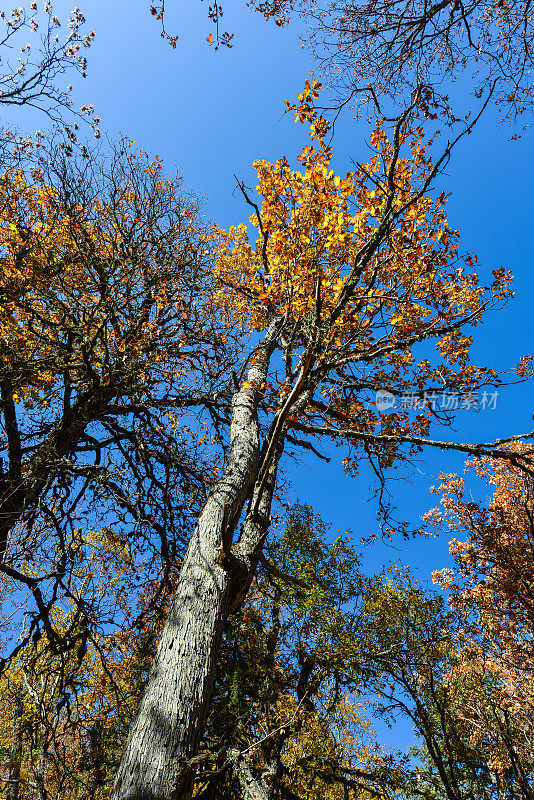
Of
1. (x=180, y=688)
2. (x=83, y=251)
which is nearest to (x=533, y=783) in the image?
(x=180, y=688)

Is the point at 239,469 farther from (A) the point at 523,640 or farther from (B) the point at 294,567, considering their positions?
(A) the point at 523,640

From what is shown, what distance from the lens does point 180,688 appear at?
2422mm

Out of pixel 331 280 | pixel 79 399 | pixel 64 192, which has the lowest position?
pixel 79 399

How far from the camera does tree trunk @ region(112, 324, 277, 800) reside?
6.88ft

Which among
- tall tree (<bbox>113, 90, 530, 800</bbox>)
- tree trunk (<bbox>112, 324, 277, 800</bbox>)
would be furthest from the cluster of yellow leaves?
tree trunk (<bbox>112, 324, 277, 800</bbox>)

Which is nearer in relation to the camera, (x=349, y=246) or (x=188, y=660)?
(x=188, y=660)

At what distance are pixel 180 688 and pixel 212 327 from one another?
20.2 ft

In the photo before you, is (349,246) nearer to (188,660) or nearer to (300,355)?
(300,355)

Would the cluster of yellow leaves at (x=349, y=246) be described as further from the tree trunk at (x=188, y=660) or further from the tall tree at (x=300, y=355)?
the tree trunk at (x=188, y=660)

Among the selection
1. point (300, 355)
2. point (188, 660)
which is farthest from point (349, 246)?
point (188, 660)

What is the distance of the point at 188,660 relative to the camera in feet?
8.46

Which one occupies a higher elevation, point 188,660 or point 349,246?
point 349,246

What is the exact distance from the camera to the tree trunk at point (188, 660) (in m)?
2.10

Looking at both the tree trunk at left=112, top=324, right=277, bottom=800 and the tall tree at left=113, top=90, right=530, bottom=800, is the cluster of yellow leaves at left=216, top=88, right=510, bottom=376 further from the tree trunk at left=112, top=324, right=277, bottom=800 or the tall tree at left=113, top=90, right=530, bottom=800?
the tree trunk at left=112, top=324, right=277, bottom=800
